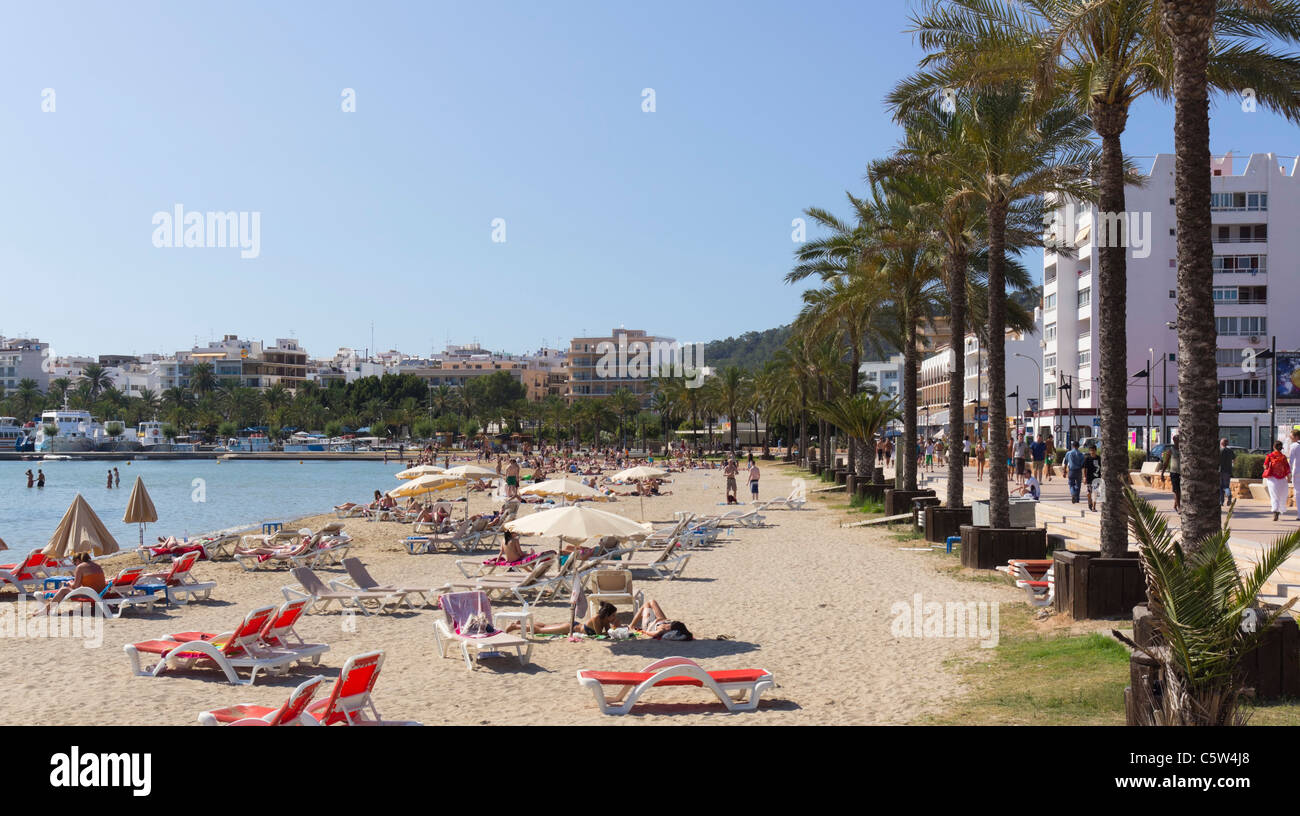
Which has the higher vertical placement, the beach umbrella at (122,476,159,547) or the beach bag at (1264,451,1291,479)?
the beach bag at (1264,451,1291,479)

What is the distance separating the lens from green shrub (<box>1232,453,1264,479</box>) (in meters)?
28.8

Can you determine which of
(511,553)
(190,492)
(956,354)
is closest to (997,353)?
(956,354)

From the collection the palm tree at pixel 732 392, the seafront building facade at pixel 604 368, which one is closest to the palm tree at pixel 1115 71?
the palm tree at pixel 732 392

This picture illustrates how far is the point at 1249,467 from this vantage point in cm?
2925

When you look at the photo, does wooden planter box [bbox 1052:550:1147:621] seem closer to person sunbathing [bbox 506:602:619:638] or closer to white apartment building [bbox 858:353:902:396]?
person sunbathing [bbox 506:602:619:638]

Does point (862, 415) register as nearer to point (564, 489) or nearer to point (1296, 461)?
point (564, 489)

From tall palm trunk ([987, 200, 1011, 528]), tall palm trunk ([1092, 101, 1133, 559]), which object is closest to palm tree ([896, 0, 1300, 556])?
tall palm trunk ([1092, 101, 1133, 559])

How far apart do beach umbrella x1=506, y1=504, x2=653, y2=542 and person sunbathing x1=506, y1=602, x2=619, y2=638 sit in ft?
5.29

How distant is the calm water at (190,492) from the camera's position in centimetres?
4019
